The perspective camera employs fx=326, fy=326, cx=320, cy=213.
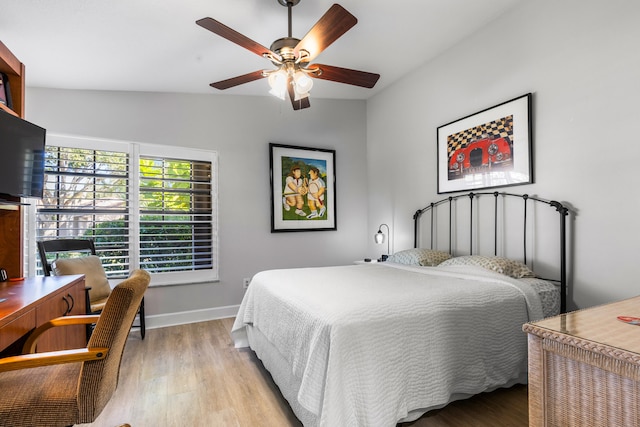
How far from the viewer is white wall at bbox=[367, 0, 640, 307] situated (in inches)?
82.6

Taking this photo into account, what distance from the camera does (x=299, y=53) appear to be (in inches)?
84.3

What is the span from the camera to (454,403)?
6.64 ft

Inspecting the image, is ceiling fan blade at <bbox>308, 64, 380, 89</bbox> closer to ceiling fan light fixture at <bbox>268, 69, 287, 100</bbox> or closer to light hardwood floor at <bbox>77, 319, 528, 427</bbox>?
ceiling fan light fixture at <bbox>268, 69, 287, 100</bbox>

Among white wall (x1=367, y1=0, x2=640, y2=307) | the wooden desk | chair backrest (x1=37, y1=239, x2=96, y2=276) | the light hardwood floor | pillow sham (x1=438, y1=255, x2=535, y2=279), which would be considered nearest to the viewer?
the wooden desk

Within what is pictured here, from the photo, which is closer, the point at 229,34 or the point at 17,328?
the point at 17,328

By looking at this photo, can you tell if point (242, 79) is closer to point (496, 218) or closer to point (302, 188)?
point (302, 188)

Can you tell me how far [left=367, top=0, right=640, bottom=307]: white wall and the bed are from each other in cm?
19

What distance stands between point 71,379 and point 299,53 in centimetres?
211

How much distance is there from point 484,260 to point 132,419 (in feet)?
8.72

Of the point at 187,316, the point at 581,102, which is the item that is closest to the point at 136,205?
the point at 187,316

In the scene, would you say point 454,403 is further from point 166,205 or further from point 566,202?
point 166,205

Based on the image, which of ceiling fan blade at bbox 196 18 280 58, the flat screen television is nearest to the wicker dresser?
ceiling fan blade at bbox 196 18 280 58

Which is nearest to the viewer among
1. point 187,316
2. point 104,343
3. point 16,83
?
point 104,343

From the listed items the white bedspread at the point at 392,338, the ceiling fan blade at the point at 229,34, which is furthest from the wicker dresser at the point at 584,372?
the ceiling fan blade at the point at 229,34
